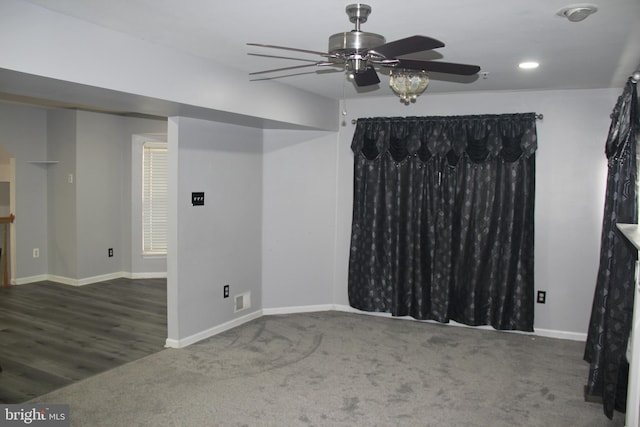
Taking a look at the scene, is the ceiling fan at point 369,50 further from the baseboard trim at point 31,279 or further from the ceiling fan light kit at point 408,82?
the baseboard trim at point 31,279

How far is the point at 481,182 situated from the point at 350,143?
143 centimetres

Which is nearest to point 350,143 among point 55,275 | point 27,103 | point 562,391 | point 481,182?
point 481,182

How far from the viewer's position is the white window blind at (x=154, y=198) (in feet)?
23.2

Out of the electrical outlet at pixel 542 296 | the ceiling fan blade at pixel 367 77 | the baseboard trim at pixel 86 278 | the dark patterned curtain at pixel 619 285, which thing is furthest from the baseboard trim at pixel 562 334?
the baseboard trim at pixel 86 278

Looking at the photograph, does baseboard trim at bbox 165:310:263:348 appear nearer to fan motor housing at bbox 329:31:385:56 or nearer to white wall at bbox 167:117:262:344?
white wall at bbox 167:117:262:344

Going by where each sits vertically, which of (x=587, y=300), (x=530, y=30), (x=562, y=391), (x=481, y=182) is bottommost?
(x=562, y=391)

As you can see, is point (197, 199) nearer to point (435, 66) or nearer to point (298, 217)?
point (298, 217)

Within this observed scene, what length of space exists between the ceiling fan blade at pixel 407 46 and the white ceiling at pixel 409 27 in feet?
1.22

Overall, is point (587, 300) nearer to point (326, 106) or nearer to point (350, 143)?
point (350, 143)

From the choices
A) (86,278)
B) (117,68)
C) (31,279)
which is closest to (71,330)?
(86,278)

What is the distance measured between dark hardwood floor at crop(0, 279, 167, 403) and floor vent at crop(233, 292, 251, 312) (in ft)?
2.32

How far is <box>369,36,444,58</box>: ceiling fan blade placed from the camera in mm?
1957

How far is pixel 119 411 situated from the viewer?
3.17 meters

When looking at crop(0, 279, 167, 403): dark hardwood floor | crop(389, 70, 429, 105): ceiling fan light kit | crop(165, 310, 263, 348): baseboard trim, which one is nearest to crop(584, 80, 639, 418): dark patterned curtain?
crop(389, 70, 429, 105): ceiling fan light kit
